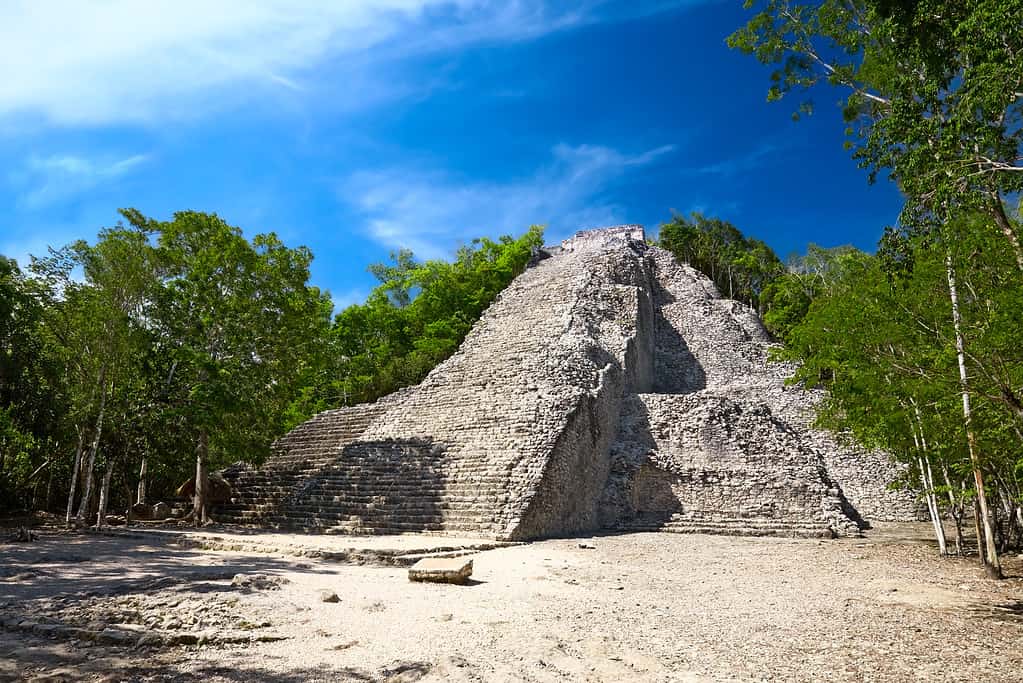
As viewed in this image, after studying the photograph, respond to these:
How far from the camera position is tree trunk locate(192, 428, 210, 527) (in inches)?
555

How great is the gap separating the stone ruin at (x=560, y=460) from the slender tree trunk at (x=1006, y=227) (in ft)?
28.7

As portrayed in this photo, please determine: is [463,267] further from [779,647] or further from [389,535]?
[779,647]

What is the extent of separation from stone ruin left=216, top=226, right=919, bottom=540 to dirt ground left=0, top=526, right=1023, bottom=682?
3.80m

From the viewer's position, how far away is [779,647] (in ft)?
15.8

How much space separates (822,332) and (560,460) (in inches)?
238

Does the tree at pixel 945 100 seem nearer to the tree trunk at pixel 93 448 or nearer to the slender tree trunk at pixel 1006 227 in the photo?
the slender tree trunk at pixel 1006 227

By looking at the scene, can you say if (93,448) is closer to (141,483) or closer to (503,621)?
(141,483)

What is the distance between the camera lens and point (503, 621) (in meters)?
5.49

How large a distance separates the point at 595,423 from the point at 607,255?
15.8 metres

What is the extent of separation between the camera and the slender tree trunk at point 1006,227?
6.15 m

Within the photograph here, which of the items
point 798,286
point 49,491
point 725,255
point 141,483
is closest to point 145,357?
point 141,483

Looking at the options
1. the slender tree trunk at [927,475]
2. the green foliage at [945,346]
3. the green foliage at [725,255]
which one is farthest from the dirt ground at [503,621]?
the green foliage at [725,255]

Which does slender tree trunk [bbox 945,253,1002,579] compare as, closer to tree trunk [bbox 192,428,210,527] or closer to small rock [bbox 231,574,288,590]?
small rock [bbox 231,574,288,590]

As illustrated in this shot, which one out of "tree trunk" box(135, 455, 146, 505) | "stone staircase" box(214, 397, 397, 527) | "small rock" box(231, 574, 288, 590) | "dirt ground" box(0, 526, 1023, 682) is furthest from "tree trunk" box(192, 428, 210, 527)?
"small rock" box(231, 574, 288, 590)
